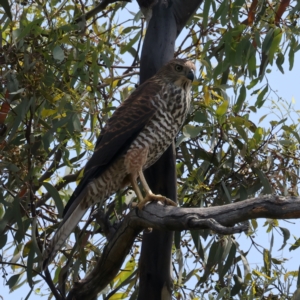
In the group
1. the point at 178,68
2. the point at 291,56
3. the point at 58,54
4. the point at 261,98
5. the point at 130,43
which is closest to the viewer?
the point at 58,54

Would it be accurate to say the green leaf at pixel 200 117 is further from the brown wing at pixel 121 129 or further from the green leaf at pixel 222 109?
the brown wing at pixel 121 129

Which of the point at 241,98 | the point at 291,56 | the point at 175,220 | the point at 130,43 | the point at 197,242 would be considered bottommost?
the point at 175,220

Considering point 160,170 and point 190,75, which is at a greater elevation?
point 190,75

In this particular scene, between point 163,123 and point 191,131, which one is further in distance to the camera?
point 163,123

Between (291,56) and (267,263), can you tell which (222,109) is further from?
(267,263)

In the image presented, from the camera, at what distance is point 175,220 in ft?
8.20

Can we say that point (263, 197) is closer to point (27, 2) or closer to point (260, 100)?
point (260, 100)

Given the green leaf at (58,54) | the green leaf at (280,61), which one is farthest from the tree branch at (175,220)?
the green leaf at (280,61)

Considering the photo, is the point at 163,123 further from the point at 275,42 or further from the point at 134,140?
the point at 275,42

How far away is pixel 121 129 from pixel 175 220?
0.83 meters

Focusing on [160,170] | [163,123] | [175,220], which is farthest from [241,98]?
[175,220]

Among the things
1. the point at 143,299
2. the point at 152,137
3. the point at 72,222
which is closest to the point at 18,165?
the point at 72,222

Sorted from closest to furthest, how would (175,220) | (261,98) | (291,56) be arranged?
(175,220), (291,56), (261,98)

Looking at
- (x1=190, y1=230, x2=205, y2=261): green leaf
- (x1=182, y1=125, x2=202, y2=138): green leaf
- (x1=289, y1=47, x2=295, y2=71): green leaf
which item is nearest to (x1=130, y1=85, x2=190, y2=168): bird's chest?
(x1=182, y1=125, x2=202, y2=138): green leaf
